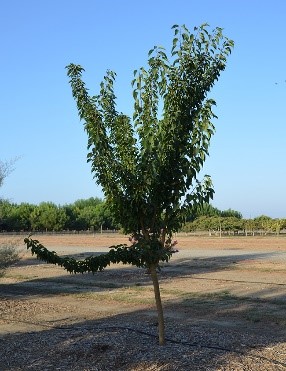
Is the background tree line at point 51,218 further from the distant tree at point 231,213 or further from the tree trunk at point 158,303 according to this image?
the tree trunk at point 158,303

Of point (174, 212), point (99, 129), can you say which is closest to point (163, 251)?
point (174, 212)

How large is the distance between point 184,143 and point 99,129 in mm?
1252

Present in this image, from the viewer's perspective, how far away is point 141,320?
12.4m

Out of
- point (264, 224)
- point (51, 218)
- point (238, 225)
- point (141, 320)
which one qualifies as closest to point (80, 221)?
point (51, 218)

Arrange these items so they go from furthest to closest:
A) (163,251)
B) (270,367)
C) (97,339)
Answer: (97,339) < (163,251) < (270,367)

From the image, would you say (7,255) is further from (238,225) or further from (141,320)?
(238,225)

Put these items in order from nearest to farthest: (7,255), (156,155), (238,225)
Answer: (156,155) < (7,255) < (238,225)

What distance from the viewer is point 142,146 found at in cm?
818

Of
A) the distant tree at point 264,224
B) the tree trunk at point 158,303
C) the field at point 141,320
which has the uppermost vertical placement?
the distant tree at point 264,224

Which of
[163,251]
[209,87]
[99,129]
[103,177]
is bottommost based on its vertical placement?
[163,251]

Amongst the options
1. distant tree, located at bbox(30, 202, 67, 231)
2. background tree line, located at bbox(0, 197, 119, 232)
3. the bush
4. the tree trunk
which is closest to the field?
the tree trunk

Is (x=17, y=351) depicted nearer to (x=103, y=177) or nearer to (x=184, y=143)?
(x=103, y=177)

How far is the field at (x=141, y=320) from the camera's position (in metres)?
8.05

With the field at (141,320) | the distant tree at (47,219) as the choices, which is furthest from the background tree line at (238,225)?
the field at (141,320)
